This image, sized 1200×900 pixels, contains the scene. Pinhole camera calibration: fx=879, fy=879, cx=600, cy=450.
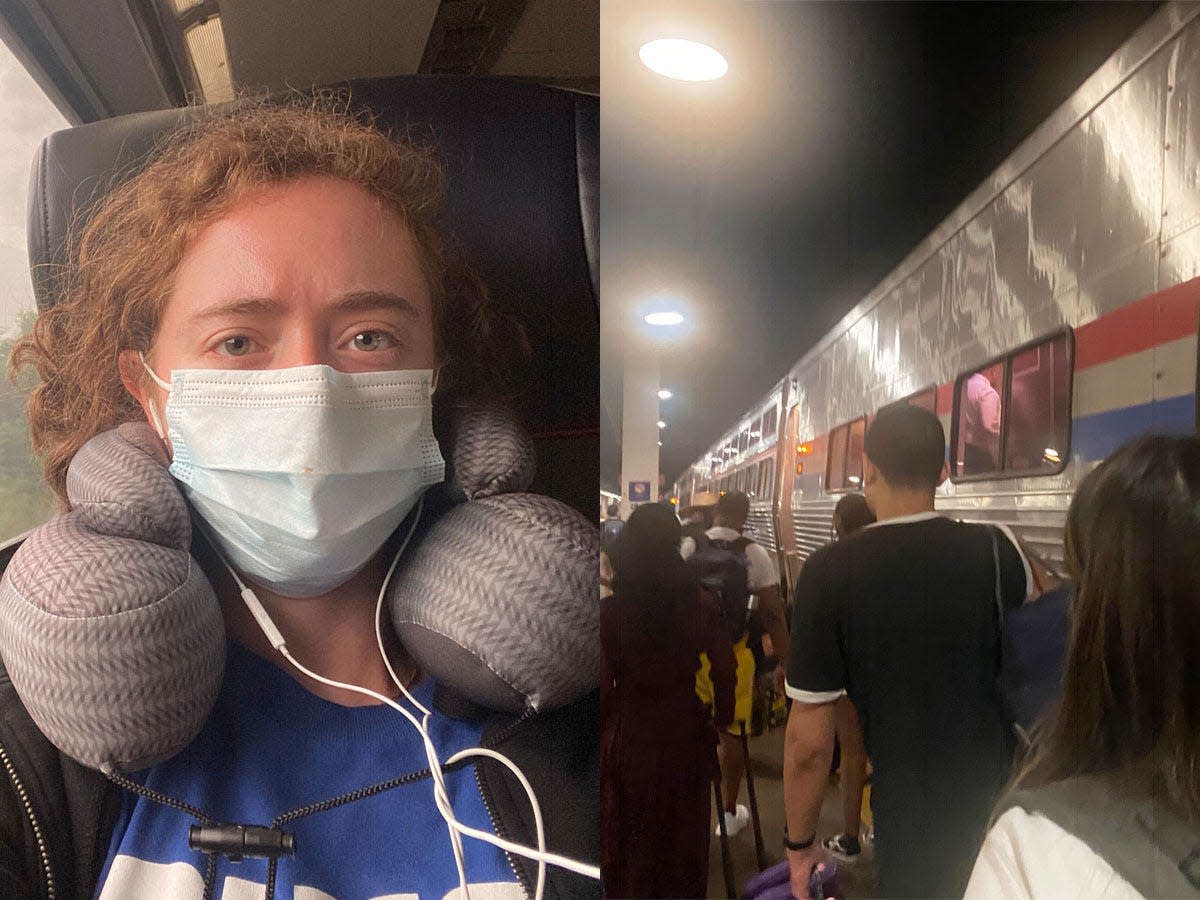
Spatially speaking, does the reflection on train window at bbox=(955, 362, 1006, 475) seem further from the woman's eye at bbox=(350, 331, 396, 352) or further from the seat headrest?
the woman's eye at bbox=(350, 331, 396, 352)

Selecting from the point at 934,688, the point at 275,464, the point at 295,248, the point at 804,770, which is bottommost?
the point at 804,770

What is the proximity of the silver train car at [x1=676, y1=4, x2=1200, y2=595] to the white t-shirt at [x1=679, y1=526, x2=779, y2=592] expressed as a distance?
4 cm

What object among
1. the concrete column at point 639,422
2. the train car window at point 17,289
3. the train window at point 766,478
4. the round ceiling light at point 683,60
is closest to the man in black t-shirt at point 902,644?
the train window at point 766,478

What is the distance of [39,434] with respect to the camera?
92cm

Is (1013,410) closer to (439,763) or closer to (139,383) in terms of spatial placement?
(439,763)

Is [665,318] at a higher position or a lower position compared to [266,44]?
lower

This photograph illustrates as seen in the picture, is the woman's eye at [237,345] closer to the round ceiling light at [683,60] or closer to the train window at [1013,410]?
the round ceiling light at [683,60]

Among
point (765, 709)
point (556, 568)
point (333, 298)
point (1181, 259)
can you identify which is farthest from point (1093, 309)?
point (333, 298)

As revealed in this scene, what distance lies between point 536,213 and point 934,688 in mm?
791

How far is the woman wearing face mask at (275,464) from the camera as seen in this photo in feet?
2.92

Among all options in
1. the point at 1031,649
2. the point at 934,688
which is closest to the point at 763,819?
the point at 934,688

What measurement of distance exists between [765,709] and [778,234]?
608 millimetres

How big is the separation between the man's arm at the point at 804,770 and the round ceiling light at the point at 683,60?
81 centimetres

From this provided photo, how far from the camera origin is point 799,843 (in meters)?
1.14
